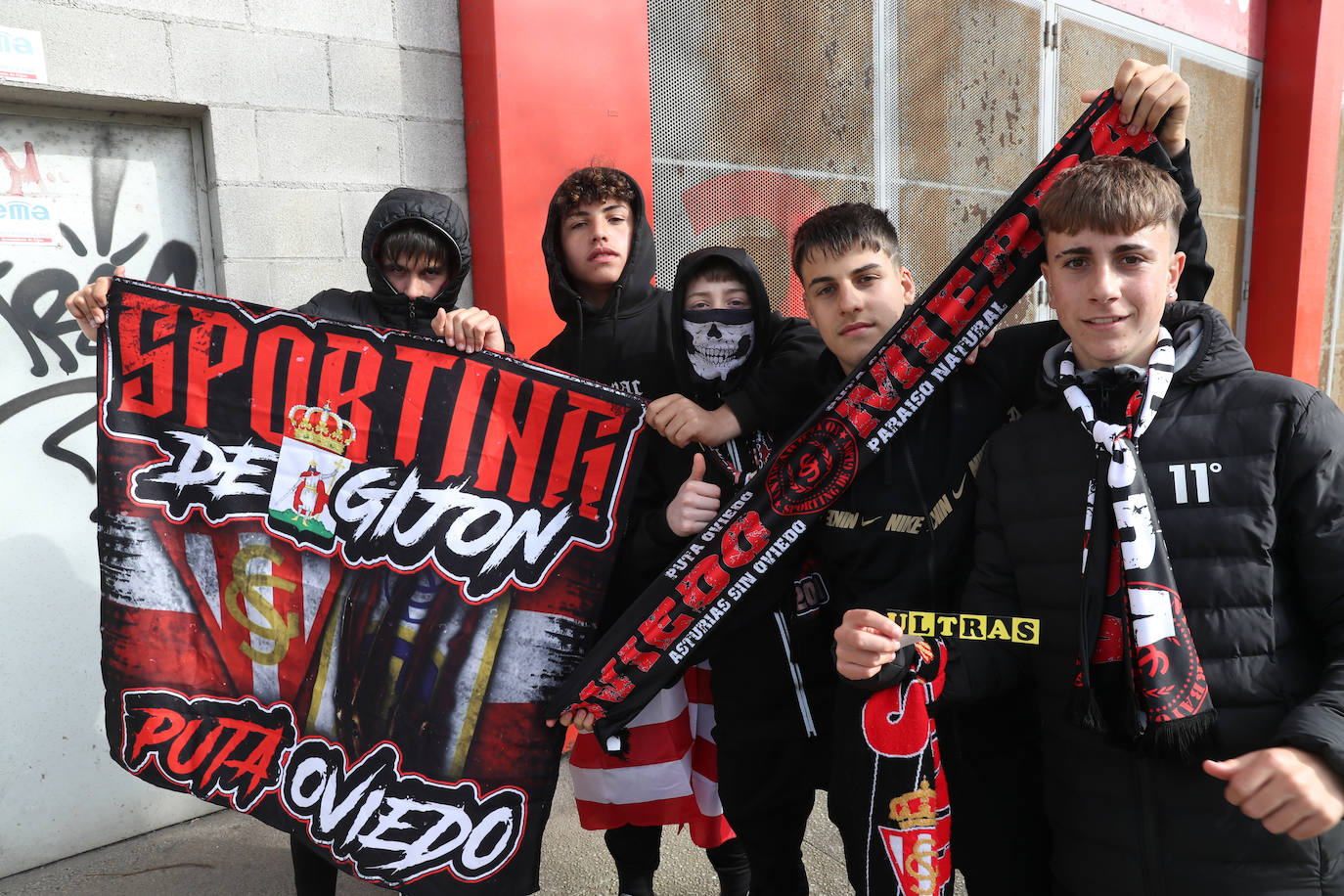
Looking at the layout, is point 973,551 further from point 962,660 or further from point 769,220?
point 769,220

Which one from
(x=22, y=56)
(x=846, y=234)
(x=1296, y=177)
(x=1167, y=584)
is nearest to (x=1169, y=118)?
(x=846, y=234)

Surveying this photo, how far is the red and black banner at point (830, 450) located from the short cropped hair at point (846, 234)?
0.19m

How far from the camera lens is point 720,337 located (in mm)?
2178

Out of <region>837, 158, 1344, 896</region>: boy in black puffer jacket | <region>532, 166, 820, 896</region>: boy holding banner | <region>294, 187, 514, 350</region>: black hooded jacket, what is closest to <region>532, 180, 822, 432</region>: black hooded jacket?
<region>532, 166, 820, 896</region>: boy holding banner

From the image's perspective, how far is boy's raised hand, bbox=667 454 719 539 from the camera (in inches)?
77.9

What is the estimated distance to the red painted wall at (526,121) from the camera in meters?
3.27

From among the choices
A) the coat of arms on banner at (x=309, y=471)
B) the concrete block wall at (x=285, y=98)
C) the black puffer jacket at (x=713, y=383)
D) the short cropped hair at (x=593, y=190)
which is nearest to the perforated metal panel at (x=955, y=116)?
the concrete block wall at (x=285, y=98)

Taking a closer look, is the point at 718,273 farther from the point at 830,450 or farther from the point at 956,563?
the point at 956,563

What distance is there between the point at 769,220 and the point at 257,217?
2.45 meters

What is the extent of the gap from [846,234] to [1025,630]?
99 centimetres

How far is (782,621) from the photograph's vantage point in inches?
81.7

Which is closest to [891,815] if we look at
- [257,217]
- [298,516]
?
[298,516]

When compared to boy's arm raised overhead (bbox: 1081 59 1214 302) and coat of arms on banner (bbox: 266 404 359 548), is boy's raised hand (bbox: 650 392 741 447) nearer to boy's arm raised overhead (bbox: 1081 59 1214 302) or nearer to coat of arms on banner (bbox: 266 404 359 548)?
coat of arms on banner (bbox: 266 404 359 548)

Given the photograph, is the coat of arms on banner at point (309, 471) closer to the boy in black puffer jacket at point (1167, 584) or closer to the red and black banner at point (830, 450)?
the red and black banner at point (830, 450)
